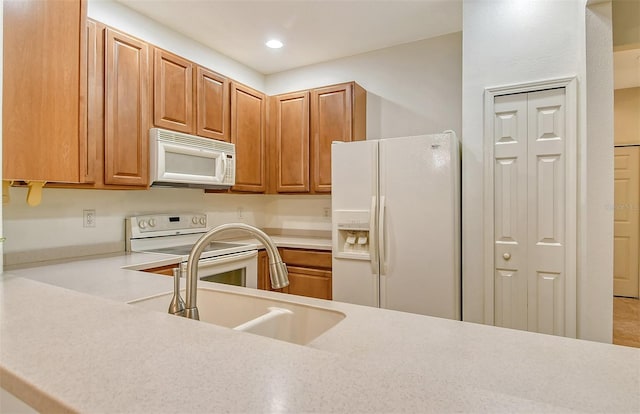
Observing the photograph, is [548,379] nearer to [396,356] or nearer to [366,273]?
[396,356]

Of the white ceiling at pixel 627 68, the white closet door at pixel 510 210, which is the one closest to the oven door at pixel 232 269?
the white closet door at pixel 510 210

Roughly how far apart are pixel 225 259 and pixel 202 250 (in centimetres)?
158

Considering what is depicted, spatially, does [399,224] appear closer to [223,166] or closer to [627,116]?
[223,166]

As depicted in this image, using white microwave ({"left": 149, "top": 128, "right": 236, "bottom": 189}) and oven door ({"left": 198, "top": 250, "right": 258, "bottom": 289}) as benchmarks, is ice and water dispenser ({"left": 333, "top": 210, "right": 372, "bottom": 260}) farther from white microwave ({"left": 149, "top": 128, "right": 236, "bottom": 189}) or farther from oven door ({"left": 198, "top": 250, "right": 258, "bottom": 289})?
white microwave ({"left": 149, "top": 128, "right": 236, "bottom": 189})

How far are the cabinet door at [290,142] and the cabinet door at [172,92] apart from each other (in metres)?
0.97

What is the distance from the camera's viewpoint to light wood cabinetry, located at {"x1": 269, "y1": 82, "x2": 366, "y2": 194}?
10.4 ft

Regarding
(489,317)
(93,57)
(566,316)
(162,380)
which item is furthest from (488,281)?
(93,57)

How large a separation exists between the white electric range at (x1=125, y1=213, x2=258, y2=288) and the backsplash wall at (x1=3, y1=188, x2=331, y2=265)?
9cm

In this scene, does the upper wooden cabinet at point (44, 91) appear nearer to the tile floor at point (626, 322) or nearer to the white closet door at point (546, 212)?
the white closet door at point (546, 212)

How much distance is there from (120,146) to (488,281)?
8.38 ft

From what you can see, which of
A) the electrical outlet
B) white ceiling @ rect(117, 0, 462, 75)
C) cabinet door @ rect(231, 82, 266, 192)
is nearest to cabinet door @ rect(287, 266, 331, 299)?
cabinet door @ rect(231, 82, 266, 192)

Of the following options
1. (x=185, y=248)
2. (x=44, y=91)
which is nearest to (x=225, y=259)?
(x=185, y=248)

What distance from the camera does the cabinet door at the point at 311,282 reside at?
291cm

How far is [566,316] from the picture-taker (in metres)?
2.11
